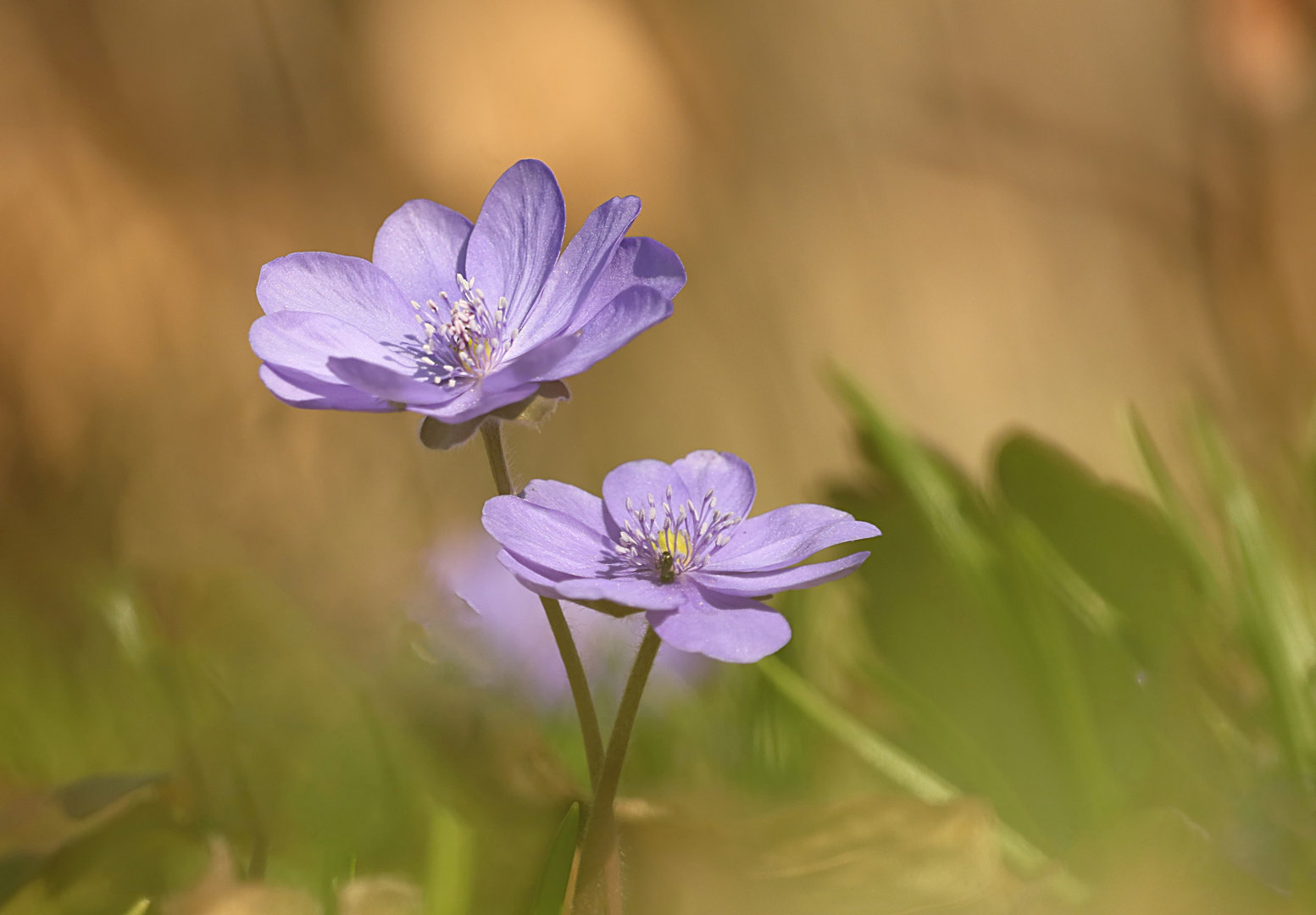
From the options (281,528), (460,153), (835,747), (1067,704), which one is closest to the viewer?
(1067,704)

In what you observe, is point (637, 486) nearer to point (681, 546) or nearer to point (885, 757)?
point (681, 546)

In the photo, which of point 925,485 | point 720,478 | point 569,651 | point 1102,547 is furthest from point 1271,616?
point 569,651

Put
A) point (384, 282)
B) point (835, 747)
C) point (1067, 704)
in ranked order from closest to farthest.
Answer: point (384, 282) → point (1067, 704) → point (835, 747)

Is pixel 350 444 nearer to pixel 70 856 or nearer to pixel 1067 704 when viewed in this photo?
pixel 70 856

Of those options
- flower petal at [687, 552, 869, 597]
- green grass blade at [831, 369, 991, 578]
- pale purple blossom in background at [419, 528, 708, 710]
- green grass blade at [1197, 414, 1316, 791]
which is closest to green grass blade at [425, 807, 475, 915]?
pale purple blossom in background at [419, 528, 708, 710]

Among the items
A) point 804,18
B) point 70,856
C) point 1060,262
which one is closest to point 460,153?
point 804,18

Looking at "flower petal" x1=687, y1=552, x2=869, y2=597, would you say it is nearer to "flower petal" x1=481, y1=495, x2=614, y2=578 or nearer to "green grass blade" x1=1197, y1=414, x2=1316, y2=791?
"flower petal" x1=481, y1=495, x2=614, y2=578
